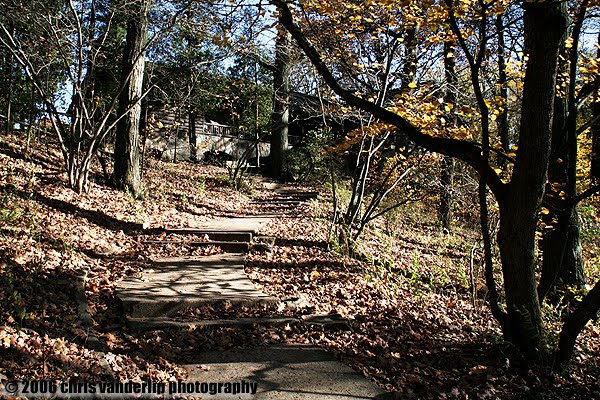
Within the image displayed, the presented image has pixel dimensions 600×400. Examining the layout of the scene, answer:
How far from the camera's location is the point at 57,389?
292 cm

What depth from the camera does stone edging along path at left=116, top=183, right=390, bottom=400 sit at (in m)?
3.63

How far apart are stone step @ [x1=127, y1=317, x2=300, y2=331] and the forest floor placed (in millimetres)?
71

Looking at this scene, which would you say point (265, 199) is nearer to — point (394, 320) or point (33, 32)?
point (33, 32)

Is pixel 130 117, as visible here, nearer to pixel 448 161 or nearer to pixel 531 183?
pixel 448 161

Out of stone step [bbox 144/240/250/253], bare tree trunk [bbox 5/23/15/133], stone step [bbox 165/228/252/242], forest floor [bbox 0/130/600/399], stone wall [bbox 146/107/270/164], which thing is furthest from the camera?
stone wall [bbox 146/107/270/164]

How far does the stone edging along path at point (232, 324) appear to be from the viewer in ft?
11.9

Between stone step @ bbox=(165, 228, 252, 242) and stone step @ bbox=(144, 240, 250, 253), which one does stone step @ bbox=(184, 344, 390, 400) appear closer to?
stone step @ bbox=(144, 240, 250, 253)

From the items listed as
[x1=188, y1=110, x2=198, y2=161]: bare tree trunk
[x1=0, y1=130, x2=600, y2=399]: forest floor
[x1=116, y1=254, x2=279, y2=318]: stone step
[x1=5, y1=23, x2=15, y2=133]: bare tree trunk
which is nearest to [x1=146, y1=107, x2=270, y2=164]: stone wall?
[x1=188, y1=110, x2=198, y2=161]: bare tree trunk

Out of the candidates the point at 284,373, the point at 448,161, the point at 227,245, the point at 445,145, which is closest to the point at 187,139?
the point at 448,161

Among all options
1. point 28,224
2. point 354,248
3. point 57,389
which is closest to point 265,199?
point 354,248

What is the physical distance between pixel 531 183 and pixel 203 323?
3437 millimetres

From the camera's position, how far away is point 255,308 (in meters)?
4.96

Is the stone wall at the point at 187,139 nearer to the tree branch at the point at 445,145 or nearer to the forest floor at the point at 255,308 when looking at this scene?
the forest floor at the point at 255,308

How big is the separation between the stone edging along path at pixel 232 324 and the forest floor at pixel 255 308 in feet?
0.45
